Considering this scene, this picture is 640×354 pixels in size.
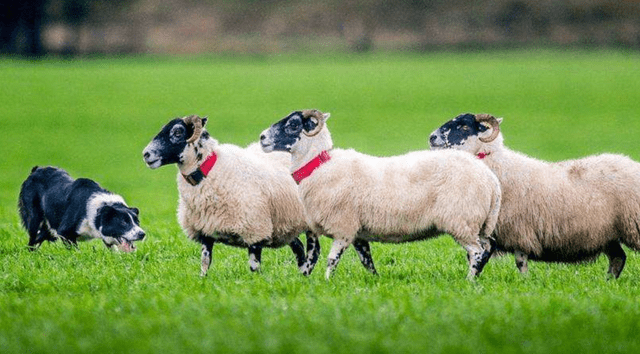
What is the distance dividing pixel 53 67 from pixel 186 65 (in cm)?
795

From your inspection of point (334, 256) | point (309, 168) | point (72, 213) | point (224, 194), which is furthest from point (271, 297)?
point (72, 213)

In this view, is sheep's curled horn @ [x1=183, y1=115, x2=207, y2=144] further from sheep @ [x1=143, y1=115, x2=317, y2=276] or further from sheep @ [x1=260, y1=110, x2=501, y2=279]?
sheep @ [x1=260, y1=110, x2=501, y2=279]

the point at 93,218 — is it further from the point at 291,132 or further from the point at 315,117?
the point at 315,117

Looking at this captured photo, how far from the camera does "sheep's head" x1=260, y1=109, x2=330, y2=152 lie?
32.1 ft

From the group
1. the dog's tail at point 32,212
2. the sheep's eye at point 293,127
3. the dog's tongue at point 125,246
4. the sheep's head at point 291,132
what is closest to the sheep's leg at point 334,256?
the sheep's head at point 291,132

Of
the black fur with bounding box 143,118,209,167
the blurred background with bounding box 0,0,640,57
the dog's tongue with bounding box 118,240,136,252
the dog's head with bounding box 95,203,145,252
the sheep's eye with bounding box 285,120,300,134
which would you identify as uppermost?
the sheep's eye with bounding box 285,120,300,134

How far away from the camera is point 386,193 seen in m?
9.41

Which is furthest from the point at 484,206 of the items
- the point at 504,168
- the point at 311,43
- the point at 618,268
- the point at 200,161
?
the point at 311,43

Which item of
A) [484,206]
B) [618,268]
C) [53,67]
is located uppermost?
[484,206]

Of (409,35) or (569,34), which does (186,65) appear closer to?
(409,35)

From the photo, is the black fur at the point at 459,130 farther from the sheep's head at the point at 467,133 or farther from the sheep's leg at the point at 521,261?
the sheep's leg at the point at 521,261

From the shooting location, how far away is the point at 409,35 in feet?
257

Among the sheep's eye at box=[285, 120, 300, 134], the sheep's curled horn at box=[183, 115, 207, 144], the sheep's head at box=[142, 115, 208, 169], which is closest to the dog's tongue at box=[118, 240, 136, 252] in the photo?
the sheep's head at box=[142, 115, 208, 169]

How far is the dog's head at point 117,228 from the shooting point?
36.5 feet
